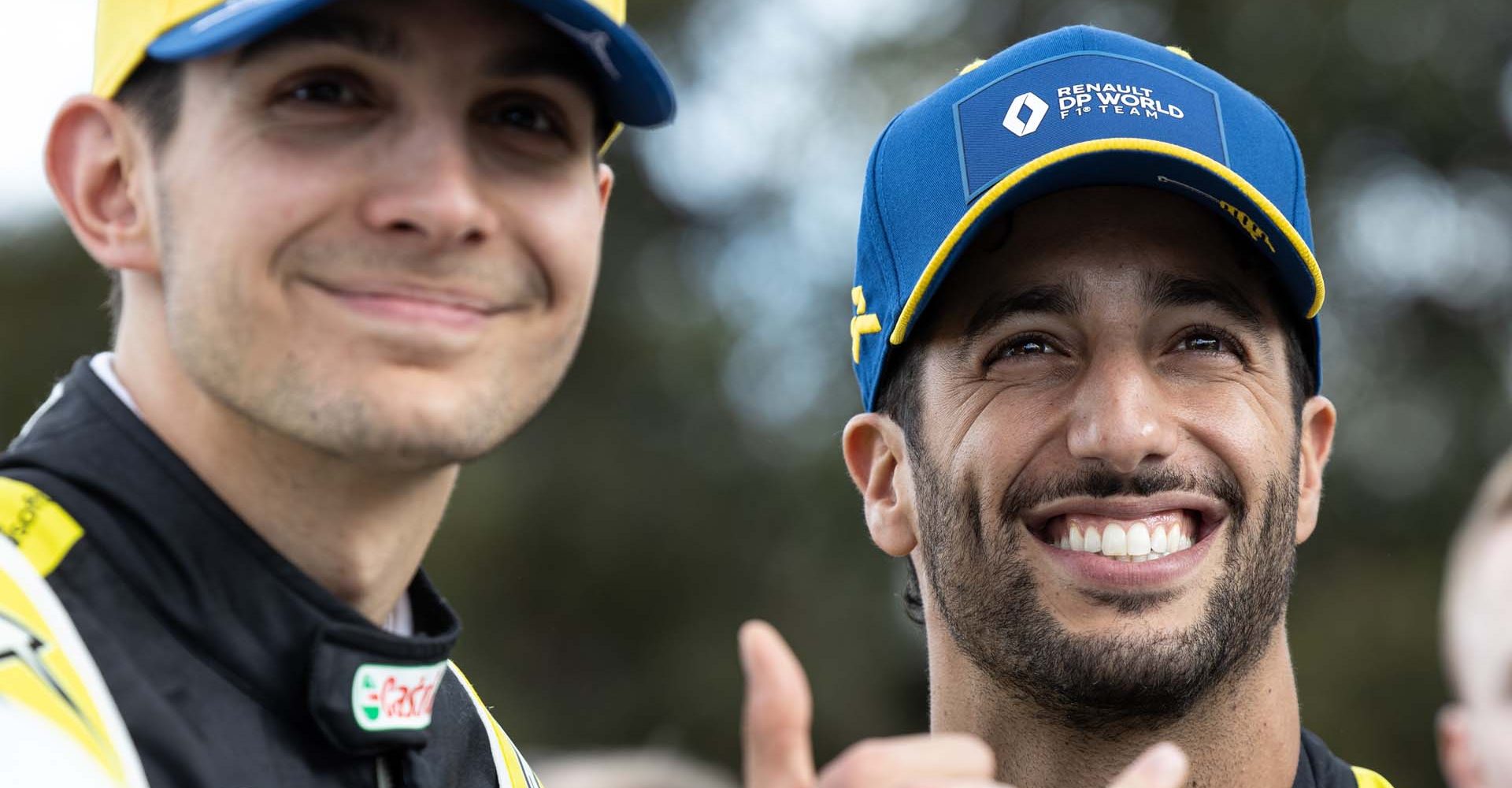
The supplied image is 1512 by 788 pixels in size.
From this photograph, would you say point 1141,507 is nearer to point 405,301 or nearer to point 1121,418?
point 1121,418

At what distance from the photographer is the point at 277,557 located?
2.24m

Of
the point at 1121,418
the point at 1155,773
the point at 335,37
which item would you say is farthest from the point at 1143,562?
the point at 335,37

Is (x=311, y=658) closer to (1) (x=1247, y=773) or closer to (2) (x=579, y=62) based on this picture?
(2) (x=579, y=62)

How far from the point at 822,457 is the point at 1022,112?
11.4m

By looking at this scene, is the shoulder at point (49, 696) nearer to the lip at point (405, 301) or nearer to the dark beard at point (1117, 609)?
the lip at point (405, 301)

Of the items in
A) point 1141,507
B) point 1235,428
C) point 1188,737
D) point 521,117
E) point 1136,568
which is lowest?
point 1188,737

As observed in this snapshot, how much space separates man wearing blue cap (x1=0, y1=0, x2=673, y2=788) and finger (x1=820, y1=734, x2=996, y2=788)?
2.37 ft

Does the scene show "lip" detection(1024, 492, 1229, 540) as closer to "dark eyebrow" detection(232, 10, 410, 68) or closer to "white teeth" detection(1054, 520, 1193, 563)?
"white teeth" detection(1054, 520, 1193, 563)

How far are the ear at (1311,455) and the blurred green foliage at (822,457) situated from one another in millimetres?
8937

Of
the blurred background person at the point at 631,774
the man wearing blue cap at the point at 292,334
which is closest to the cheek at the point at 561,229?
the man wearing blue cap at the point at 292,334

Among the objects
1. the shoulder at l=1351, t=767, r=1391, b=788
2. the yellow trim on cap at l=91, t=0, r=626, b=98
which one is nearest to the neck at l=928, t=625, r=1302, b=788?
the shoulder at l=1351, t=767, r=1391, b=788

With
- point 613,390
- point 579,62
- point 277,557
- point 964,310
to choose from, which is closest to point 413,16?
point 579,62

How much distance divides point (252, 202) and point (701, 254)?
548 inches

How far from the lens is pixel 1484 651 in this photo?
82.2 inches
